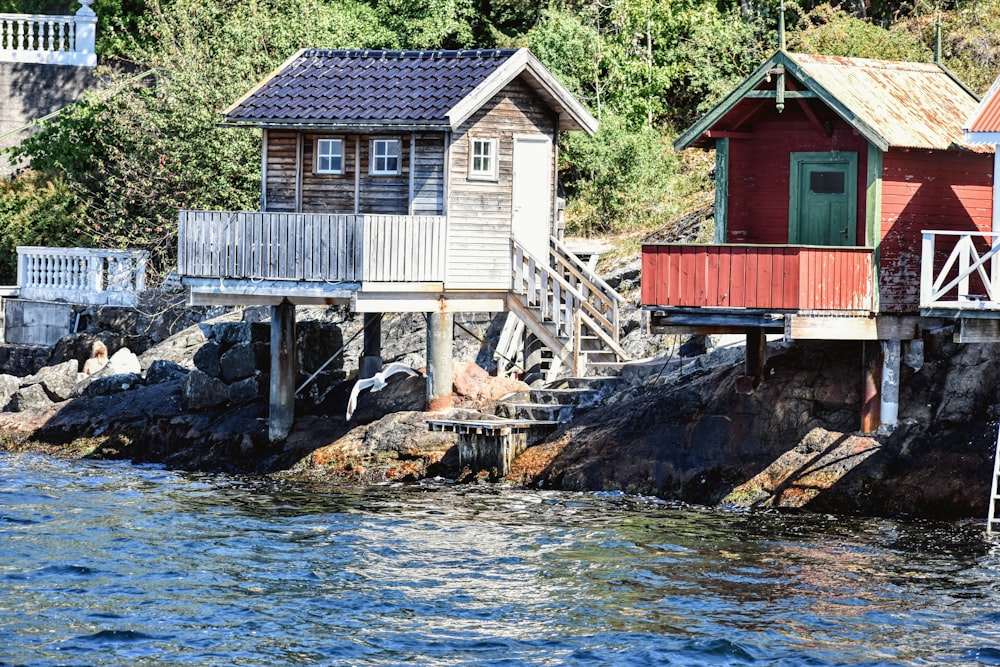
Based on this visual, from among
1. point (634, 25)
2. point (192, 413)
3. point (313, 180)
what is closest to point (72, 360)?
point (192, 413)

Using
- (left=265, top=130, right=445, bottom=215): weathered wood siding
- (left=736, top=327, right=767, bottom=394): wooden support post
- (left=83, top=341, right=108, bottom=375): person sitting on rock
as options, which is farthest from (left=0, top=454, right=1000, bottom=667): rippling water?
(left=83, top=341, right=108, bottom=375): person sitting on rock

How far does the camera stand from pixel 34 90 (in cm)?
4462

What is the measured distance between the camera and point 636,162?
1516 inches

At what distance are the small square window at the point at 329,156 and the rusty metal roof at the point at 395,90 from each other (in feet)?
2.42

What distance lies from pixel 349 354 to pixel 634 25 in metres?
12.8

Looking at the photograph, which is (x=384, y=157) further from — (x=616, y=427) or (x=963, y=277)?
(x=963, y=277)

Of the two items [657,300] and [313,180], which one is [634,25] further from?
[657,300]

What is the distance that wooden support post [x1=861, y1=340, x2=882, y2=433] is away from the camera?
2467cm

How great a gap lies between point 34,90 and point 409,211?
19.6 m

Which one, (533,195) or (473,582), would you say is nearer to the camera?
(473,582)

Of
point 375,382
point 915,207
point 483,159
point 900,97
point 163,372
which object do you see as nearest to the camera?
point 915,207

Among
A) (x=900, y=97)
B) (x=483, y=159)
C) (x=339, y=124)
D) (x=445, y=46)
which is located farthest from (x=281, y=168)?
(x=445, y=46)

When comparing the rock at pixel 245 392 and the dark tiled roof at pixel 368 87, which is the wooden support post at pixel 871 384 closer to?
the dark tiled roof at pixel 368 87

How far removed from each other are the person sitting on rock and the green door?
16.3 metres
